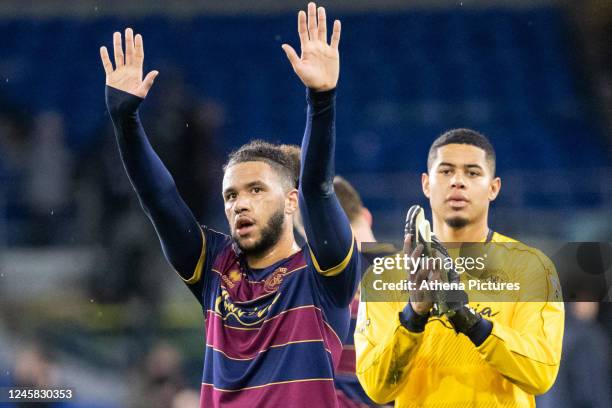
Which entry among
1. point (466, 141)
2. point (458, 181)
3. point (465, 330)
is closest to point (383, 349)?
point (465, 330)

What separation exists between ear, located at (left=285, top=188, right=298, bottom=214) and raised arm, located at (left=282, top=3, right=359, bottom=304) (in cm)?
20

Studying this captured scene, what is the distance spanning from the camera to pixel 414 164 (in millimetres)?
8414

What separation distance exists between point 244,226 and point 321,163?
1.14 feet

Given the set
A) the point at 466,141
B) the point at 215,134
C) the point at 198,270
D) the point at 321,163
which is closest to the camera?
the point at 321,163

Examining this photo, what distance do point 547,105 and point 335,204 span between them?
757 centimetres

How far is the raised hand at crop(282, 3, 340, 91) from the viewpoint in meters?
2.65

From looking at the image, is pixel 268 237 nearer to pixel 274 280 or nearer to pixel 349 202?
pixel 274 280

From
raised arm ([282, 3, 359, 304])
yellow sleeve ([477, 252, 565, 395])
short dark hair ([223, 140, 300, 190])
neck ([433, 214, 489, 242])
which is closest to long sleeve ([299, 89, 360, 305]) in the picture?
raised arm ([282, 3, 359, 304])

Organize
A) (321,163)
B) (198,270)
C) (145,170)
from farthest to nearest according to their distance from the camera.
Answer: (198,270), (145,170), (321,163)

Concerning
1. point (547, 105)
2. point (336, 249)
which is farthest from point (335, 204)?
point (547, 105)

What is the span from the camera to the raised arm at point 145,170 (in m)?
2.85

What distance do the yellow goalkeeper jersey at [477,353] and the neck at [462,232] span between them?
0.38 feet

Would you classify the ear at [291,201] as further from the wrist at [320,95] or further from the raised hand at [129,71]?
the raised hand at [129,71]

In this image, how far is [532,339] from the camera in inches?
109
